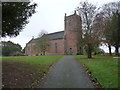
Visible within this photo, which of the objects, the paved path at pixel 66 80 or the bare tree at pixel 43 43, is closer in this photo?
the paved path at pixel 66 80

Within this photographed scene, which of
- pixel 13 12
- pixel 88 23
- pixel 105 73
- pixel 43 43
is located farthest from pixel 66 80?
pixel 43 43

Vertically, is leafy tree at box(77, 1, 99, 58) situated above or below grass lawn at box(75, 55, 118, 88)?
above

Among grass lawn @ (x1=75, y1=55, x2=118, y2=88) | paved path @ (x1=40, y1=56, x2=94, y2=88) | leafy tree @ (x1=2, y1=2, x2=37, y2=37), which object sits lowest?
paved path @ (x1=40, y1=56, x2=94, y2=88)

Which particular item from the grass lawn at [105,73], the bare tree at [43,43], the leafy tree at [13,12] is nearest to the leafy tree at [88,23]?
the grass lawn at [105,73]

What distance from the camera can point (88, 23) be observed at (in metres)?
30.0

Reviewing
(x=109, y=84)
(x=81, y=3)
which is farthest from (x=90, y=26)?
(x=109, y=84)

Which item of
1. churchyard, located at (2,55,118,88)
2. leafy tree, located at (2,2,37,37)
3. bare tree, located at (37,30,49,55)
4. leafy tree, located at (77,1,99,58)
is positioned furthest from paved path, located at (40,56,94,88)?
bare tree, located at (37,30,49,55)

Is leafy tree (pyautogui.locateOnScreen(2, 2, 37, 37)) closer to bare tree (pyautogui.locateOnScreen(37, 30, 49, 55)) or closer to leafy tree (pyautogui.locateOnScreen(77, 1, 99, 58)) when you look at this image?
leafy tree (pyautogui.locateOnScreen(77, 1, 99, 58))

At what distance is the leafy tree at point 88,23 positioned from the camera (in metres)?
28.8

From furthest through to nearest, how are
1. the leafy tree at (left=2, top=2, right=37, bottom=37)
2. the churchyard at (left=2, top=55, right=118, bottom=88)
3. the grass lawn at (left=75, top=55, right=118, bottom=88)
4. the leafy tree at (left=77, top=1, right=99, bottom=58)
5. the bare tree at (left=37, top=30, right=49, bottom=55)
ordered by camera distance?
the bare tree at (left=37, top=30, right=49, bottom=55) → the leafy tree at (left=77, top=1, right=99, bottom=58) → the leafy tree at (left=2, top=2, right=37, bottom=37) → the churchyard at (left=2, top=55, right=118, bottom=88) → the grass lawn at (left=75, top=55, right=118, bottom=88)

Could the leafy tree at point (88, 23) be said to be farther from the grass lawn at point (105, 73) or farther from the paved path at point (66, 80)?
the paved path at point (66, 80)

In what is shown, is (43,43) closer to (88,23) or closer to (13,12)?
(88,23)

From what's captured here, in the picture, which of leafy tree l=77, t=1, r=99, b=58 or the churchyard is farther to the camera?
leafy tree l=77, t=1, r=99, b=58

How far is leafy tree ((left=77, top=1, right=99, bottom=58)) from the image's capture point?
2877 centimetres
